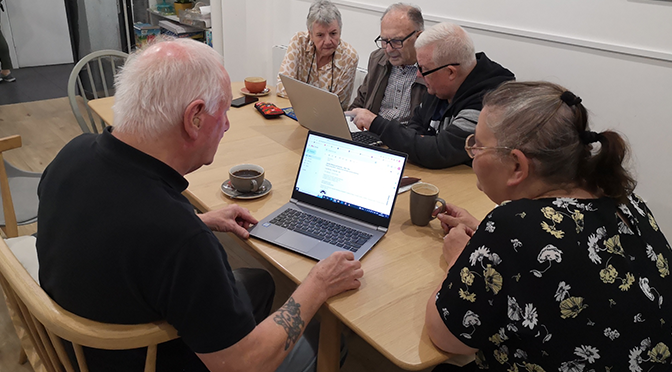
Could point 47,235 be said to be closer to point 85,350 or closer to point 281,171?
point 85,350

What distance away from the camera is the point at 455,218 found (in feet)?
4.43

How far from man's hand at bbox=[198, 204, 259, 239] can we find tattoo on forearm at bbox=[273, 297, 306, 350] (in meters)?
0.32

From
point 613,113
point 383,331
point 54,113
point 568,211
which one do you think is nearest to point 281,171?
point 383,331

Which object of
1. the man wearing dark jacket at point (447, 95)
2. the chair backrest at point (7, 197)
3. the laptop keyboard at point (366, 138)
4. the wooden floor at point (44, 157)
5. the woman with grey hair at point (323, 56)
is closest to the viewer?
the chair backrest at point (7, 197)

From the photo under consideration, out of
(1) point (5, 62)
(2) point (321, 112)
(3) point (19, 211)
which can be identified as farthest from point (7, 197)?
(1) point (5, 62)

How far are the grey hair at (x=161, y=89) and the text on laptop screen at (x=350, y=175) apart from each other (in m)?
0.49

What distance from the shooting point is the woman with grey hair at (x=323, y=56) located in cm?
266

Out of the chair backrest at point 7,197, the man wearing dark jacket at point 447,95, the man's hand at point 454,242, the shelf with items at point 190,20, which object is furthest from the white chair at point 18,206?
the shelf with items at point 190,20

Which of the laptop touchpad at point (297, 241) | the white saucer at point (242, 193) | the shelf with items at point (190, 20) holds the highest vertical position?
the shelf with items at point (190, 20)

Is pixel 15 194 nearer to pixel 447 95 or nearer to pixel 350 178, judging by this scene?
pixel 350 178

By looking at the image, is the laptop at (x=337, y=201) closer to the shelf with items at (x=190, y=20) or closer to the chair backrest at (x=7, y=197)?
the chair backrest at (x=7, y=197)

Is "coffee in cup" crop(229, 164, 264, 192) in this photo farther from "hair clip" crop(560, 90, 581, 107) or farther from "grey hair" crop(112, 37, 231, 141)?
"hair clip" crop(560, 90, 581, 107)

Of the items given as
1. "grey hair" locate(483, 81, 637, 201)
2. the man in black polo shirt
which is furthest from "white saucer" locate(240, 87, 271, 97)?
"grey hair" locate(483, 81, 637, 201)

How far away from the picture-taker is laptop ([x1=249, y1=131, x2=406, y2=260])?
4.24 feet
